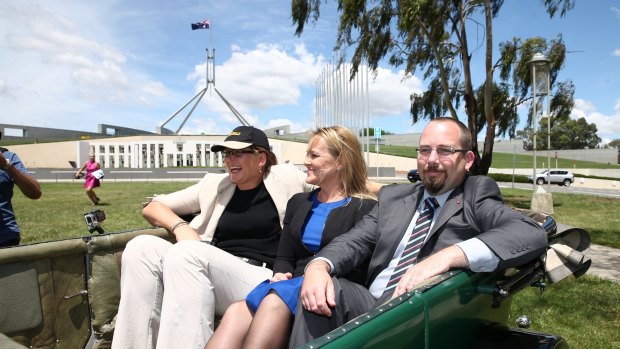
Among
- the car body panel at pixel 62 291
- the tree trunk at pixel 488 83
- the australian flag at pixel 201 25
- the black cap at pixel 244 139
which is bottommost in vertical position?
the car body panel at pixel 62 291

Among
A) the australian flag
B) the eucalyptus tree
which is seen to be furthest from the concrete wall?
the eucalyptus tree

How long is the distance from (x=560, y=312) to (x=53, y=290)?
170 inches

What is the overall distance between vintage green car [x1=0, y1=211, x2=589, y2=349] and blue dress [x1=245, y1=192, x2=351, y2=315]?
618 mm

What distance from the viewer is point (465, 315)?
1.82 m

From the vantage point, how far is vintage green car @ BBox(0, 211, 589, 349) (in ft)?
4.54

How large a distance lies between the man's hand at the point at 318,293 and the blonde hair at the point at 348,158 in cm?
106

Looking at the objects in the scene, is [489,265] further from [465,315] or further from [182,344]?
[182,344]

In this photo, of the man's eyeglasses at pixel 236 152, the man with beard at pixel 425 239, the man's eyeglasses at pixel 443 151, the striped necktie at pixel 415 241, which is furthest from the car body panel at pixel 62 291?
the man's eyeglasses at pixel 443 151

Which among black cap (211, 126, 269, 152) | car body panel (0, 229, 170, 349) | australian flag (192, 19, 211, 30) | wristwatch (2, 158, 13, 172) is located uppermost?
australian flag (192, 19, 211, 30)

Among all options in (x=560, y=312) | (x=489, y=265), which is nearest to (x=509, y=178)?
(x=560, y=312)

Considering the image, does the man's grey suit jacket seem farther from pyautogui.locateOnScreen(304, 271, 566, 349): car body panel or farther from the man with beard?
pyautogui.locateOnScreen(304, 271, 566, 349): car body panel

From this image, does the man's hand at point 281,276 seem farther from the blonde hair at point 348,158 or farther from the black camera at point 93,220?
the black camera at point 93,220

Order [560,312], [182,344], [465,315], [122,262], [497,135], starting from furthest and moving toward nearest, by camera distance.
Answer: [497,135] < [560,312] < [122,262] < [182,344] < [465,315]

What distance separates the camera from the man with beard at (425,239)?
1.82 metres
